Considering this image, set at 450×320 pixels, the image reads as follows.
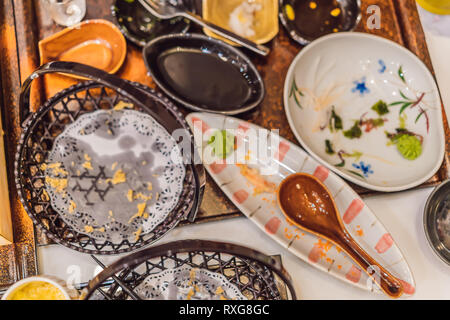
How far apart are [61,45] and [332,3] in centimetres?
76

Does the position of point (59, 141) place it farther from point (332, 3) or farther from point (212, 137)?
point (332, 3)

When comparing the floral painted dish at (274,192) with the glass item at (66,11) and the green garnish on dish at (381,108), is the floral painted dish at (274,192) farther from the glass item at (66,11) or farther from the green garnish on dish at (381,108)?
the glass item at (66,11)

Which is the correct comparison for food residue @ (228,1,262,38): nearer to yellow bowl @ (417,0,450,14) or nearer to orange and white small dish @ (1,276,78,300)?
yellow bowl @ (417,0,450,14)

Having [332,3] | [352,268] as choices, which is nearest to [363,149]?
[352,268]

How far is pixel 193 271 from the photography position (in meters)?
0.90

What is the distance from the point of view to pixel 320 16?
3.77ft

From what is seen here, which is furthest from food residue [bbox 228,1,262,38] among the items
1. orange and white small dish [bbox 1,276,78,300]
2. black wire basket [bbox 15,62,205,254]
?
orange and white small dish [bbox 1,276,78,300]

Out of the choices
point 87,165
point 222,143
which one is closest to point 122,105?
point 87,165

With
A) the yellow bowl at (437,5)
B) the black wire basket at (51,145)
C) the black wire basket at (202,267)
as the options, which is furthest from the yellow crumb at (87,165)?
the yellow bowl at (437,5)

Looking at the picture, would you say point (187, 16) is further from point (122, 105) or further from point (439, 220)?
point (439, 220)

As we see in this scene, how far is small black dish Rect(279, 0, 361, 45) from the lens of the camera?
1.12 meters

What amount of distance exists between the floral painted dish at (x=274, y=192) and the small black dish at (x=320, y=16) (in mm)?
322

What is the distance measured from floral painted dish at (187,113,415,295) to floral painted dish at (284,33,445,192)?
65 millimetres
